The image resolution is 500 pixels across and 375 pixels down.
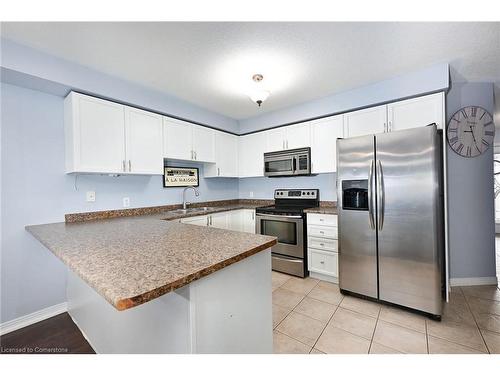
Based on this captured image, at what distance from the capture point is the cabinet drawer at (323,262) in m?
2.72

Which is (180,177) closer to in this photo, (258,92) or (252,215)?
(252,215)

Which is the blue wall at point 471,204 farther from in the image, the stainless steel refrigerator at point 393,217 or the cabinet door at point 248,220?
the cabinet door at point 248,220

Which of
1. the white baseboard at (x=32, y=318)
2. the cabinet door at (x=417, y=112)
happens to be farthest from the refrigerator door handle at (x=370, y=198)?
the white baseboard at (x=32, y=318)

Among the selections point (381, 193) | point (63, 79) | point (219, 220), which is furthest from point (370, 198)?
point (63, 79)

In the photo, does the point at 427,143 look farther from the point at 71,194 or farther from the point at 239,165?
the point at 71,194

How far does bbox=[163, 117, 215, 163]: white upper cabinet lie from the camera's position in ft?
9.40

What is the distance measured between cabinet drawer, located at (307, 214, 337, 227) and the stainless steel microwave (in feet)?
2.10

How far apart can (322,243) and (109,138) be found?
107 inches

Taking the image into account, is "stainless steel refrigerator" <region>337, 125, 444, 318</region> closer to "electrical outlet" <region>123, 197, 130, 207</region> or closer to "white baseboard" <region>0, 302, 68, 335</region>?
"electrical outlet" <region>123, 197, 130, 207</region>

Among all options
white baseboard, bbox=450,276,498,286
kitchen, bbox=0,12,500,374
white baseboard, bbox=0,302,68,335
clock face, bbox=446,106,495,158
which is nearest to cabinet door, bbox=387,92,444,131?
kitchen, bbox=0,12,500,374

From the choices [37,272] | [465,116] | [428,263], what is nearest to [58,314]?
[37,272]

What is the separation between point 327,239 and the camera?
9.06 ft

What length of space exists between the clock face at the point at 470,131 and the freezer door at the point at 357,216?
1.43 metres

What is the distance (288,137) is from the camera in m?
3.38
